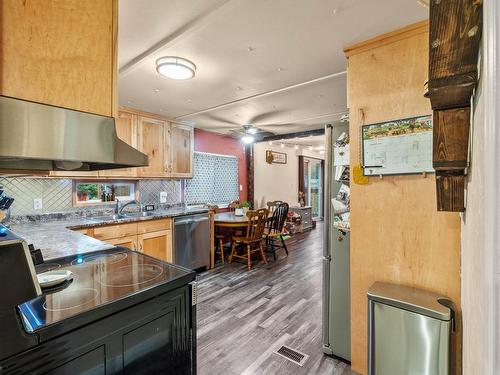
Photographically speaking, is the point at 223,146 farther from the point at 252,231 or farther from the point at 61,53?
the point at 61,53

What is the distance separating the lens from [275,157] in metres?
6.77

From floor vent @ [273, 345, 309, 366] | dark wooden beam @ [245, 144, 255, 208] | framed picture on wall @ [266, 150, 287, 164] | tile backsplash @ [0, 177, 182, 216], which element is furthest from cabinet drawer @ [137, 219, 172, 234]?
framed picture on wall @ [266, 150, 287, 164]

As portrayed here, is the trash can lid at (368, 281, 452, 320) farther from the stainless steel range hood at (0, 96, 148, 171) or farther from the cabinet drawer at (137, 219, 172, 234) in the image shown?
the cabinet drawer at (137, 219, 172, 234)

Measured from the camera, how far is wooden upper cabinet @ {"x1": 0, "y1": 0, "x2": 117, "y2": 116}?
23.5 inches

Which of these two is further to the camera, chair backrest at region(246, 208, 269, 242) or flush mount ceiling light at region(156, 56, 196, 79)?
chair backrest at region(246, 208, 269, 242)

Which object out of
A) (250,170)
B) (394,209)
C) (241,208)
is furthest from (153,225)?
(250,170)

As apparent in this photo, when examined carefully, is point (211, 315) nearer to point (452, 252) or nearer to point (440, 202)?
point (452, 252)

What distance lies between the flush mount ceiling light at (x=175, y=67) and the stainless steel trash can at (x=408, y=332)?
2323 mm

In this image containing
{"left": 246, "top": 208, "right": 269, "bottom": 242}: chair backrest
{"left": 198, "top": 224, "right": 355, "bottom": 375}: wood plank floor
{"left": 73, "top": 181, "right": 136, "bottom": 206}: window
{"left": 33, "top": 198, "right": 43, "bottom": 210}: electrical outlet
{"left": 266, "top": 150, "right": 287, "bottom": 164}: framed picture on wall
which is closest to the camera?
{"left": 198, "top": 224, "right": 355, "bottom": 375}: wood plank floor

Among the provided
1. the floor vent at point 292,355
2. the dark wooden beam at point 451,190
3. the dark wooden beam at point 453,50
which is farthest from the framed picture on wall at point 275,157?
the dark wooden beam at point 453,50

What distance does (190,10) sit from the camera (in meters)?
1.57

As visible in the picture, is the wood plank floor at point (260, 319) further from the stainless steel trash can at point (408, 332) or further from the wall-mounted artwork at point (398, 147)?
the wall-mounted artwork at point (398, 147)

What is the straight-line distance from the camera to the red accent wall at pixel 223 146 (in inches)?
192

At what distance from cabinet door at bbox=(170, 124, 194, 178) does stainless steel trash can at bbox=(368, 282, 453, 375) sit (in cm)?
335
